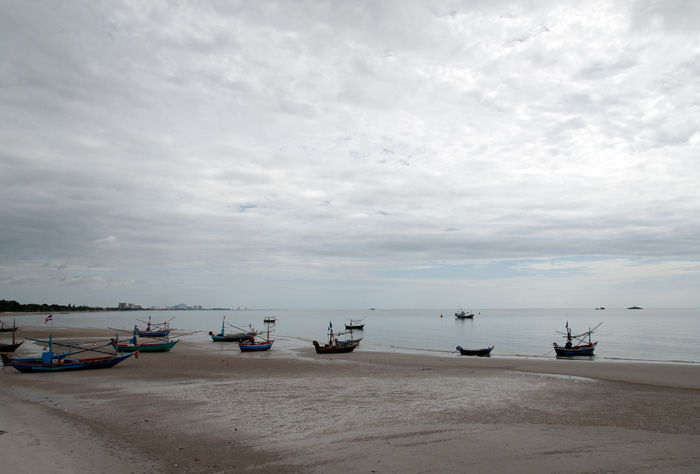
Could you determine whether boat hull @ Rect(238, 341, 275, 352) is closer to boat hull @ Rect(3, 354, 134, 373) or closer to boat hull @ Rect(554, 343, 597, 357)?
boat hull @ Rect(3, 354, 134, 373)

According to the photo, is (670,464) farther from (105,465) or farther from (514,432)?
(105,465)

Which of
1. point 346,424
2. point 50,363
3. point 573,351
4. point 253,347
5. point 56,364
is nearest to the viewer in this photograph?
point 346,424

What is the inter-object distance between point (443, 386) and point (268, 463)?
1362 cm

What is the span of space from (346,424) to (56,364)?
73.2 feet

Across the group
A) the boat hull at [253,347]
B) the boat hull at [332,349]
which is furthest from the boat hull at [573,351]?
the boat hull at [253,347]

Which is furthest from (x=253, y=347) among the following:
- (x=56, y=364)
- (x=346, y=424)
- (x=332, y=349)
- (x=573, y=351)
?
(x=346, y=424)

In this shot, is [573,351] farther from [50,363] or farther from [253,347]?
[50,363]

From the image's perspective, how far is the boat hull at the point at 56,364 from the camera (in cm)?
2627

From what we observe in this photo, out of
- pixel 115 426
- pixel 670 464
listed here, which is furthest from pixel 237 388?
pixel 670 464

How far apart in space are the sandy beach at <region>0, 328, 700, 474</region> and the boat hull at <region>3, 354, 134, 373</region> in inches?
85.0

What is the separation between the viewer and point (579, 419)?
1444 cm

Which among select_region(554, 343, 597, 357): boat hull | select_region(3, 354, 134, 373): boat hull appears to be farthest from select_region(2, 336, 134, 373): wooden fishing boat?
select_region(554, 343, 597, 357): boat hull

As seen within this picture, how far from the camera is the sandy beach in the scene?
32.6 ft

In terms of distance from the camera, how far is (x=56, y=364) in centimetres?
2672
